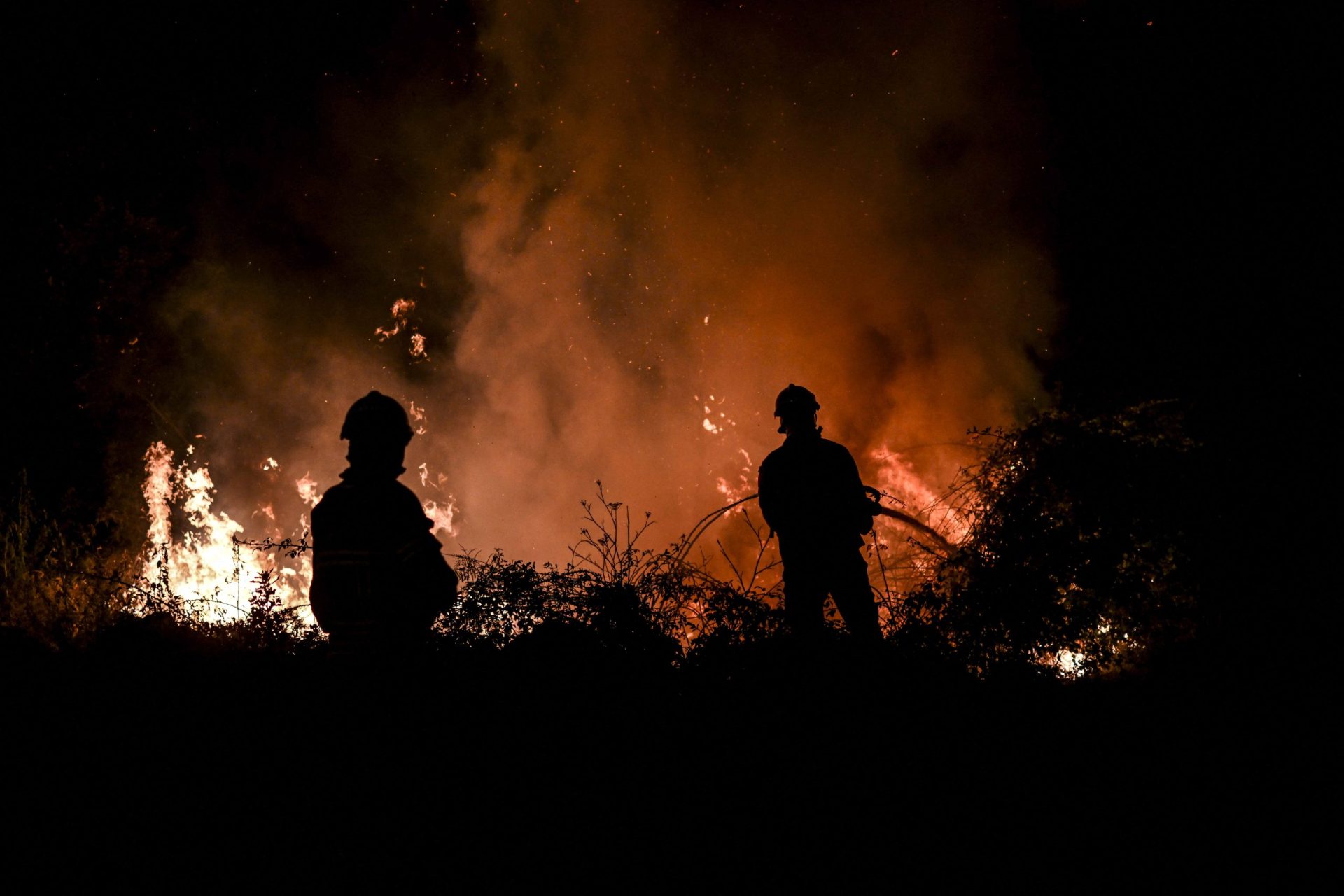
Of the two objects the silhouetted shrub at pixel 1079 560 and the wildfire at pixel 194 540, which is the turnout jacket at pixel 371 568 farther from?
the wildfire at pixel 194 540

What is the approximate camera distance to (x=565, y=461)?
45.2ft

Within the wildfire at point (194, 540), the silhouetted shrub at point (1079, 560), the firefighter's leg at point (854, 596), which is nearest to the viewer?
the silhouetted shrub at point (1079, 560)

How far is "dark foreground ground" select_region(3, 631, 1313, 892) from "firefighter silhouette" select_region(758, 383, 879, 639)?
544mm

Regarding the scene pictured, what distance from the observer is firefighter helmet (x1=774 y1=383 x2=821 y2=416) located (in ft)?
18.8

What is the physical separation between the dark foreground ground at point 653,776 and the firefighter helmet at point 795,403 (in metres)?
1.93

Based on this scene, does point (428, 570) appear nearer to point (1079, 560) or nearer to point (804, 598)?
point (804, 598)

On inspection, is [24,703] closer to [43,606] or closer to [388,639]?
→ [43,606]

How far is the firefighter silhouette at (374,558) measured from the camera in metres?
2.71

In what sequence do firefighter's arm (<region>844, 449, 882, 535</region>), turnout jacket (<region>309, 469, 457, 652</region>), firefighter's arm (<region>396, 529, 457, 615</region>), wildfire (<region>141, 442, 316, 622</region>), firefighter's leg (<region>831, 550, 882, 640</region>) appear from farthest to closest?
1. wildfire (<region>141, 442, 316, 622</region>)
2. firefighter's arm (<region>844, 449, 882, 535</region>)
3. firefighter's leg (<region>831, 550, 882, 640</region>)
4. firefighter's arm (<region>396, 529, 457, 615</region>)
5. turnout jacket (<region>309, 469, 457, 652</region>)

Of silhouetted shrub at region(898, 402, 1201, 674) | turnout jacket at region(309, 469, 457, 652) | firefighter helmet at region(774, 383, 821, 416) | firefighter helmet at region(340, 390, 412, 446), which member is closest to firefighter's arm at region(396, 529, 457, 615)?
turnout jacket at region(309, 469, 457, 652)

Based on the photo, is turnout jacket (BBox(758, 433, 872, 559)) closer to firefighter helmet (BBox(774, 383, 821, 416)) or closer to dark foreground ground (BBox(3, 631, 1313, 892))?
firefighter helmet (BBox(774, 383, 821, 416))

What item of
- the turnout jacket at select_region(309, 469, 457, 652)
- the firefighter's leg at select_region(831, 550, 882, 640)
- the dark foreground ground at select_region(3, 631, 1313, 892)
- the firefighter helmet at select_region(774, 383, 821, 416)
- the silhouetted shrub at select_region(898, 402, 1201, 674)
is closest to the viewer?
the turnout jacket at select_region(309, 469, 457, 652)

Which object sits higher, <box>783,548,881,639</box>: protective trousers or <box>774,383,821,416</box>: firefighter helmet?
<box>774,383,821,416</box>: firefighter helmet

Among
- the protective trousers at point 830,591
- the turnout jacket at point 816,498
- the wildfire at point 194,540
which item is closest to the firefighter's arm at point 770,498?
Result: the turnout jacket at point 816,498
